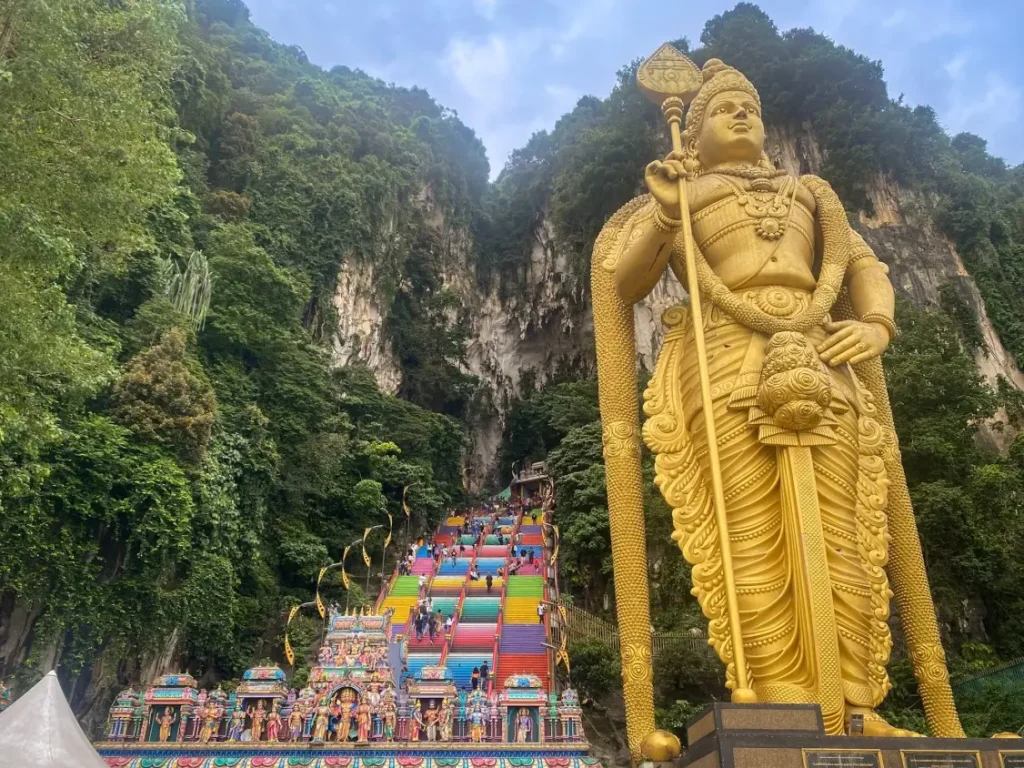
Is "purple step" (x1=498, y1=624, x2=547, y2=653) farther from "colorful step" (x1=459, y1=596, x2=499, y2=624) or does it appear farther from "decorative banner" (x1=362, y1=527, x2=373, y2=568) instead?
"decorative banner" (x1=362, y1=527, x2=373, y2=568)

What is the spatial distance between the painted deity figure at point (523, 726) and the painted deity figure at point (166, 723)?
310 centimetres

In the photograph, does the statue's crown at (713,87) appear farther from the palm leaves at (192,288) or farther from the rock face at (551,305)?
the rock face at (551,305)

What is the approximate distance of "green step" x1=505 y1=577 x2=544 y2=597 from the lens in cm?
1254

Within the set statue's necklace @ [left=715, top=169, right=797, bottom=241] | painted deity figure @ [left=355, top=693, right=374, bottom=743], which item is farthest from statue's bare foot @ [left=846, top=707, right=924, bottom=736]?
painted deity figure @ [left=355, top=693, right=374, bottom=743]

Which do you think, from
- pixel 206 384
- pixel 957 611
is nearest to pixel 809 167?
pixel 957 611

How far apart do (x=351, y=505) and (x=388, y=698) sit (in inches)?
335

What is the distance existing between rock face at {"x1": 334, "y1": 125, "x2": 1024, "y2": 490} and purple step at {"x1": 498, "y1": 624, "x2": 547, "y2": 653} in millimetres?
9048

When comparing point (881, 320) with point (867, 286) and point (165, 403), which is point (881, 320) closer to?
point (867, 286)

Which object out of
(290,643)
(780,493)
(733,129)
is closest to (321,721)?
(290,643)

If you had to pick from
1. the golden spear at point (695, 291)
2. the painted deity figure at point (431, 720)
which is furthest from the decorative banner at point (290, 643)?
the golden spear at point (695, 291)

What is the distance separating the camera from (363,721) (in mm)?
7016

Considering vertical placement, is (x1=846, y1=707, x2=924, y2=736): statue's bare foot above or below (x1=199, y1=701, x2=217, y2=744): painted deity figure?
below

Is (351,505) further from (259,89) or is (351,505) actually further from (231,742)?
(259,89)

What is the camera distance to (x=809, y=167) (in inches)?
784
